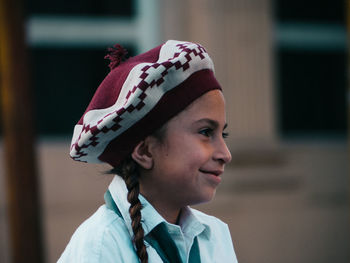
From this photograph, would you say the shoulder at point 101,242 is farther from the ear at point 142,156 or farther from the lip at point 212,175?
the lip at point 212,175

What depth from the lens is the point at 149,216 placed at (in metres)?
1.63

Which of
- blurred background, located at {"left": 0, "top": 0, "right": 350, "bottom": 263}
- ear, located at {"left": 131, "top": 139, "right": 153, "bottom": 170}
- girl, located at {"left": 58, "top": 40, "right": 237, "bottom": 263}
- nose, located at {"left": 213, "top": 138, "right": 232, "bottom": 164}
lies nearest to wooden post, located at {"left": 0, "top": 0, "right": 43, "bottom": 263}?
blurred background, located at {"left": 0, "top": 0, "right": 350, "bottom": 263}

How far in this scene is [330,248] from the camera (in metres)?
6.98

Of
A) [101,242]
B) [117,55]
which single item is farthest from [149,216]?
[117,55]

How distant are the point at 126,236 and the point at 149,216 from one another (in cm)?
10

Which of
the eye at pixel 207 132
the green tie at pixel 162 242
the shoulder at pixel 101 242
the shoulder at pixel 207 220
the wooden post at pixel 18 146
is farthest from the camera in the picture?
the wooden post at pixel 18 146

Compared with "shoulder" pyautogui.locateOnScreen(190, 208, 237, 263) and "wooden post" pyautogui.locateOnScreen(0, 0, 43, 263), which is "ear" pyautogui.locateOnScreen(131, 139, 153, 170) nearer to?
"shoulder" pyautogui.locateOnScreen(190, 208, 237, 263)

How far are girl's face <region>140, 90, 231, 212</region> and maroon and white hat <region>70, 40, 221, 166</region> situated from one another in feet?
0.14

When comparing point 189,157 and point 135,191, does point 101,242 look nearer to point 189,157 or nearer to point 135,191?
point 135,191

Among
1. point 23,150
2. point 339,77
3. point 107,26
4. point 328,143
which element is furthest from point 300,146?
point 23,150

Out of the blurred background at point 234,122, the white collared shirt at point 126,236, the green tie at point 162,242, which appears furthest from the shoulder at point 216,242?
the blurred background at point 234,122

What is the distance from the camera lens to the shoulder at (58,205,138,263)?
149 centimetres

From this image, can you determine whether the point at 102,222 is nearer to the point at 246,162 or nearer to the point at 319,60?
the point at 246,162

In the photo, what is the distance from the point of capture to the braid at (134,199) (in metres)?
Answer: 1.52
